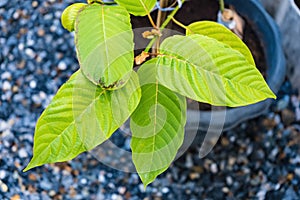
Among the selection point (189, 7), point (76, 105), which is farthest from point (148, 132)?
point (189, 7)

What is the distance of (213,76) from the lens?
754 millimetres

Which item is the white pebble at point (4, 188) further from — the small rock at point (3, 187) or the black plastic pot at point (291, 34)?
the black plastic pot at point (291, 34)

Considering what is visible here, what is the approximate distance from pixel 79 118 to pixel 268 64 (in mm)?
701

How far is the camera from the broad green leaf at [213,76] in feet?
2.43

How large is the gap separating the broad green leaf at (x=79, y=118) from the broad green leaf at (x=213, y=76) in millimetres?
76

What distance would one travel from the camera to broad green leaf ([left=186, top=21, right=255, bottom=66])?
884 millimetres

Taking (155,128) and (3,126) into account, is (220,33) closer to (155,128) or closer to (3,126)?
(155,128)

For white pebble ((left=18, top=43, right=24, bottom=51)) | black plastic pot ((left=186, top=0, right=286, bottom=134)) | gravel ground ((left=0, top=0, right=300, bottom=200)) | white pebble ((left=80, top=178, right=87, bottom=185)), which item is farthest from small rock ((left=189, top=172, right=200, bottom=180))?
white pebble ((left=18, top=43, right=24, bottom=51))

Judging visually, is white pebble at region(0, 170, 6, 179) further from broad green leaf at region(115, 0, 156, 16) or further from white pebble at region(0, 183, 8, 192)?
broad green leaf at region(115, 0, 156, 16)

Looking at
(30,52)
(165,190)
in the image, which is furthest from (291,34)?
(30,52)

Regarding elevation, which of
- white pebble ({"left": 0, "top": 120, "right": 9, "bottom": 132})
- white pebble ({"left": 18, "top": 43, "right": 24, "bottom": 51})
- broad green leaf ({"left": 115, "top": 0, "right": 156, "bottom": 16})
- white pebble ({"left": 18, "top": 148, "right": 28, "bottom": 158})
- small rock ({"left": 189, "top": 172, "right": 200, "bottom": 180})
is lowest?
small rock ({"left": 189, "top": 172, "right": 200, "bottom": 180})

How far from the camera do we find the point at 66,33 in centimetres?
154

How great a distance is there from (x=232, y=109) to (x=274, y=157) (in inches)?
11.1

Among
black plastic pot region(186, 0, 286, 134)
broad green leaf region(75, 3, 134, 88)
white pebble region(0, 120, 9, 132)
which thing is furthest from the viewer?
white pebble region(0, 120, 9, 132)
